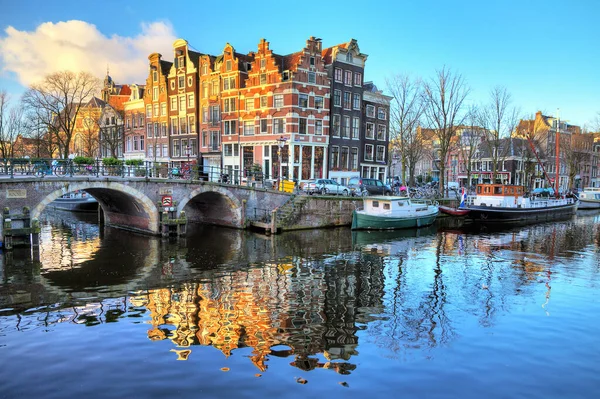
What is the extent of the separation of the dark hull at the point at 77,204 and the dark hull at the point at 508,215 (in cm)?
3552

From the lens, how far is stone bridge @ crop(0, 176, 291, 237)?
2225 centimetres

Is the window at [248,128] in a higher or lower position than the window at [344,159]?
higher

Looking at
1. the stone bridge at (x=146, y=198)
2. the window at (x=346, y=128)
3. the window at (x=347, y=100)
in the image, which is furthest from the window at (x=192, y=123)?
the stone bridge at (x=146, y=198)

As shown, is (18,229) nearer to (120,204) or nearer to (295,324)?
(120,204)

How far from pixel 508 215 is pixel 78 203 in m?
41.0

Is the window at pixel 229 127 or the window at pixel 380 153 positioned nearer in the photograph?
the window at pixel 229 127

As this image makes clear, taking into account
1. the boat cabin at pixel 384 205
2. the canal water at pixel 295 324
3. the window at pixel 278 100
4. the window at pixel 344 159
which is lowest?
the canal water at pixel 295 324

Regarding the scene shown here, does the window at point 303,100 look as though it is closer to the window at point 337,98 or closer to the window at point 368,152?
the window at point 337,98

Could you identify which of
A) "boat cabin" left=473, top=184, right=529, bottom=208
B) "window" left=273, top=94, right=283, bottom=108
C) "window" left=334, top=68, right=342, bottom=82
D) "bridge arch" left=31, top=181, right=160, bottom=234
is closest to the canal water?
"bridge arch" left=31, top=181, right=160, bottom=234

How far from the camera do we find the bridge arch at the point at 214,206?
28766 millimetres

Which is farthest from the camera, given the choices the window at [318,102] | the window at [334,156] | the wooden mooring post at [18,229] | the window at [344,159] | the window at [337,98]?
the window at [344,159]

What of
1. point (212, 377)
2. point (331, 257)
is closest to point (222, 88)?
point (331, 257)

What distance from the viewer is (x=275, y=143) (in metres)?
44.2

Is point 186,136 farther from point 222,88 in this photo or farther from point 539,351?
point 539,351
